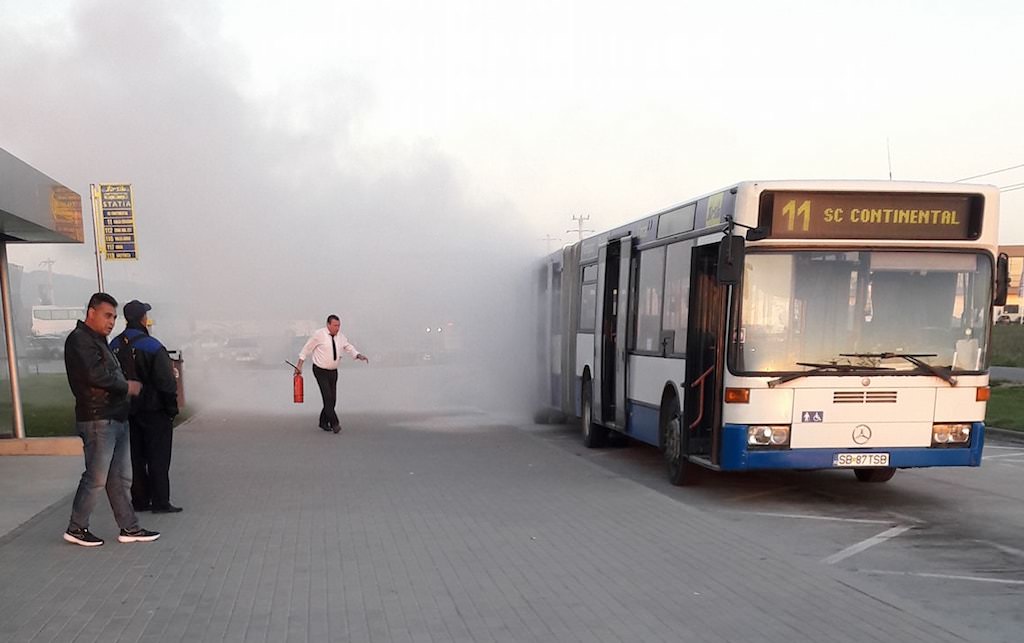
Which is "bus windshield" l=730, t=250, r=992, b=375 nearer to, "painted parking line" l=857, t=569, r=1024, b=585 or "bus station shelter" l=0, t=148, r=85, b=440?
"painted parking line" l=857, t=569, r=1024, b=585

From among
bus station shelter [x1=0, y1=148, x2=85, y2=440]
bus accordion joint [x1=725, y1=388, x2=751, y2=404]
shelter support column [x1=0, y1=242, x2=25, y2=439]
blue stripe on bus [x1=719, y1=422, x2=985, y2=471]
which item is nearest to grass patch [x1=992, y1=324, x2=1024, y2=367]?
blue stripe on bus [x1=719, y1=422, x2=985, y2=471]

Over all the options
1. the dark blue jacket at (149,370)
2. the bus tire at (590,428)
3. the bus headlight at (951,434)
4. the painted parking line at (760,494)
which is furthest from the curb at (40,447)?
the bus headlight at (951,434)

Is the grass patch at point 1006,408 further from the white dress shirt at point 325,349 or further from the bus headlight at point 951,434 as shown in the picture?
the white dress shirt at point 325,349

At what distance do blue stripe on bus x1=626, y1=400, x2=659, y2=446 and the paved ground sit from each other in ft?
2.45

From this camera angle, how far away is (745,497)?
32.3ft

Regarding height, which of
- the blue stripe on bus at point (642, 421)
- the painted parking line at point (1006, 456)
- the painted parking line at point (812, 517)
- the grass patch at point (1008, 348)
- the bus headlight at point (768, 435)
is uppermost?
the bus headlight at point (768, 435)

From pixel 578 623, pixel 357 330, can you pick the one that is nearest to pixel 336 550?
pixel 578 623

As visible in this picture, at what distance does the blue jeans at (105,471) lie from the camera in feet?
23.2

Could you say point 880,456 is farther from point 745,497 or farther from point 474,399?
point 474,399

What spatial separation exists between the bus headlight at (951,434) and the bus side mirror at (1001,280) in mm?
1202

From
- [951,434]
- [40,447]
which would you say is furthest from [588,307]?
[40,447]

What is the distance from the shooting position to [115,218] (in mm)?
16375

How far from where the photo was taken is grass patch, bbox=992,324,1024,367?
121 ft

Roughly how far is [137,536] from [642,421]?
6025mm
